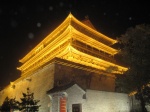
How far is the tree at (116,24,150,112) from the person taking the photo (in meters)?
14.2

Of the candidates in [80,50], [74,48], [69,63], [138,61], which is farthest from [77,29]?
[138,61]

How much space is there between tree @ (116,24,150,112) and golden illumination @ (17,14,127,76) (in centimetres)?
455

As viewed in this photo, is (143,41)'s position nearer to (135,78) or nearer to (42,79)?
(135,78)

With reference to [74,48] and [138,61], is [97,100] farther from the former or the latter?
[74,48]

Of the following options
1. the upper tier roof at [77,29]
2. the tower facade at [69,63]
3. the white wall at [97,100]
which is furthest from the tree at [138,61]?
the upper tier roof at [77,29]

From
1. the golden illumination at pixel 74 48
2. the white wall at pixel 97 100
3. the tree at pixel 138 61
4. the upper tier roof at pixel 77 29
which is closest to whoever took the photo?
the white wall at pixel 97 100

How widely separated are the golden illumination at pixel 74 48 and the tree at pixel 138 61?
4.55 m

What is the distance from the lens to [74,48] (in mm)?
18953

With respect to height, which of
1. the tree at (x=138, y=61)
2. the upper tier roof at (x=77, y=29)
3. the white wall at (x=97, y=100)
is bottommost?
the white wall at (x=97, y=100)

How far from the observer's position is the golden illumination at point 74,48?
64.4ft

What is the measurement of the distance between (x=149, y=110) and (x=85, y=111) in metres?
6.78

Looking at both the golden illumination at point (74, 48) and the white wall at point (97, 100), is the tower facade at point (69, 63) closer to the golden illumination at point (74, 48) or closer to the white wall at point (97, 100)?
the golden illumination at point (74, 48)

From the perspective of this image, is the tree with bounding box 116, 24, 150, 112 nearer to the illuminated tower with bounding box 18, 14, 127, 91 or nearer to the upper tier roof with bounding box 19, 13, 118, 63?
the illuminated tower with bounding box 18, 14, 127, 91

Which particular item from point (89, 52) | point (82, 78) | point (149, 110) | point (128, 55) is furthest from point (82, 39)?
point (149, 110)
